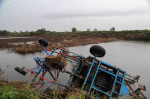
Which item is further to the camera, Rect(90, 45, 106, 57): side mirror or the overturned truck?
the overturned truck

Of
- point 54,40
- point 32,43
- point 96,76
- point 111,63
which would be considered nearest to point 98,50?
point 96,76

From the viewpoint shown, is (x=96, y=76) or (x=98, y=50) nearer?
(x=98, y=50)

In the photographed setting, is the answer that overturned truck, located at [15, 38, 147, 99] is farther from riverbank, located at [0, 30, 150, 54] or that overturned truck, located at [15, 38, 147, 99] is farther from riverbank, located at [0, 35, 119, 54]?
riverbank, located at [0, 30, 150, 54]

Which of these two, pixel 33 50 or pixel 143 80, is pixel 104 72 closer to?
pixel 143 80

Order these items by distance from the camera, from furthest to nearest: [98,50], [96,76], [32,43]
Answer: [32,43] < [96,76] < [98,50]

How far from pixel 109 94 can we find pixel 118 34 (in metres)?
41.7

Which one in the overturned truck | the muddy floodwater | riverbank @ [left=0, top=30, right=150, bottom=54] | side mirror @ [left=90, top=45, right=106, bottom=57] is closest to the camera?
side mirror @ [left=90, top=45, right=106, bottom=57]

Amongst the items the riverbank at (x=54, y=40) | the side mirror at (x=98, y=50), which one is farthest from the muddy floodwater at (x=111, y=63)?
the side mirror at (x=98, y=50)

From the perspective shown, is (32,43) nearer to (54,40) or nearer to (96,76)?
(54,40)

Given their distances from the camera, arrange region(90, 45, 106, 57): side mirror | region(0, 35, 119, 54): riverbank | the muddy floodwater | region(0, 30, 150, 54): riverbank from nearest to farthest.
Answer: region(90, 45, 106, 57): side mirror, the muddy floodwater, region(0, 35, 119, 54): riverbank, region(0, 30, 150, 54): riverbank

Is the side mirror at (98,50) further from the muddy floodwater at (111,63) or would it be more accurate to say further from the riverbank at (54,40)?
the riverbank at (54,40)

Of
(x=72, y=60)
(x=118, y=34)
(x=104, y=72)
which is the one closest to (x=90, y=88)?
(x=104, y=72)

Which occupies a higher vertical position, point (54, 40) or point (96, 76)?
point (96, 76)

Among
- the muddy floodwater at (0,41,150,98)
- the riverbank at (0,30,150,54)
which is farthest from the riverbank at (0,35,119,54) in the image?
the muddy floodwater at (0,41,150,98)
